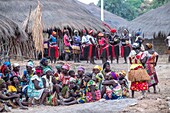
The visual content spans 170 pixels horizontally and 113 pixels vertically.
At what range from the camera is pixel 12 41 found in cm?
1858

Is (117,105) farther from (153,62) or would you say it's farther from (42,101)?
(153,62)

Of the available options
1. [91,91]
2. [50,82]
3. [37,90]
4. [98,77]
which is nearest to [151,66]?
[98,77]

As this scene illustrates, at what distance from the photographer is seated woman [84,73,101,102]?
9953mm

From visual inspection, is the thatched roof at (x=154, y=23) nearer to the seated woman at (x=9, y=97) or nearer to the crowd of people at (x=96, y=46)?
the crowd of people at (x=96, y=46)

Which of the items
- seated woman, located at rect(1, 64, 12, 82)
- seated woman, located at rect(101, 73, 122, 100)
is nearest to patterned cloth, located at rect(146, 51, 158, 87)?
seated woman, located at rect(101, 73, 122, 100)

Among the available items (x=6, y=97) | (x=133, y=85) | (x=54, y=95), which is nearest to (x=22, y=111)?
(x=6, y=97)

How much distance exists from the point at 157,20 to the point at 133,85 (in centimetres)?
1828

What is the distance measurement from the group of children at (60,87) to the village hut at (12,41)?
4.79 m

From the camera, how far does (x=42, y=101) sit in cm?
984

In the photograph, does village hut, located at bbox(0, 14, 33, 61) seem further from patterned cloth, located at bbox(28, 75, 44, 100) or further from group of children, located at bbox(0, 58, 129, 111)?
patterned cloth, located at bbox(28, 75, 44, 100)

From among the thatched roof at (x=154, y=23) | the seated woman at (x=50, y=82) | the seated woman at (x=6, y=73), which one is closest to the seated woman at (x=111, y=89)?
the seated woman at (x=50, y=82)

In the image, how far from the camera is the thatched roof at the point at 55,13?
21.4 meters

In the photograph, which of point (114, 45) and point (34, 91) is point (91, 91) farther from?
point (114, 45)

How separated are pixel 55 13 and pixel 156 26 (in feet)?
24.9
